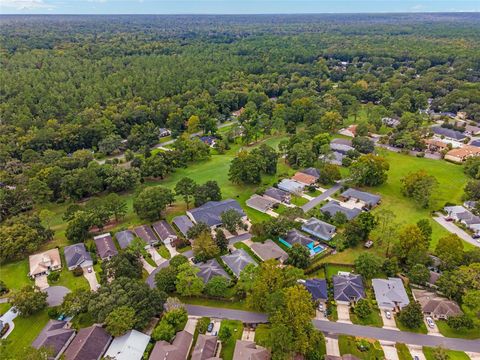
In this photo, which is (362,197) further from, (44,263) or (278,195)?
(44,263)

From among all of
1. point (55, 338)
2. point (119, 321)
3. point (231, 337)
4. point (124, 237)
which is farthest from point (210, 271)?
point (55, 338)

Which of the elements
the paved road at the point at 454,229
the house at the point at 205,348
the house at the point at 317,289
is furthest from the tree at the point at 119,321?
the paved road at the point at 454,229

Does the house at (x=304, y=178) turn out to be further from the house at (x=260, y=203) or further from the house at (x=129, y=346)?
the house at (x=129, y=346)

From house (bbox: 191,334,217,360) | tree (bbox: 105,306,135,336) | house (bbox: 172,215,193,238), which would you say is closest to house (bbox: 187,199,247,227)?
house (bbox: 172,215,193,238)

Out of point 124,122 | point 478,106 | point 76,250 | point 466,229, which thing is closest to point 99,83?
point 124,122

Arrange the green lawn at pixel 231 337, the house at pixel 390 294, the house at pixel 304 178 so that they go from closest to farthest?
the green lawn at pixel 231 337 → the house at pixel 390 294 → the house at pixel 304 178

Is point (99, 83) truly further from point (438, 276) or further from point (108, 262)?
point (438, 276)

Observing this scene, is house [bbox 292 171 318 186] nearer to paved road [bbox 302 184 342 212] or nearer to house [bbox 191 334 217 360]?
paved road [bbox 302 184 342 212]

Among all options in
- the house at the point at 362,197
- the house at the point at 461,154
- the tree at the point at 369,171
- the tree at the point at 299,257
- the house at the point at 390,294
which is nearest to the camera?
the house at the point at 390,294
